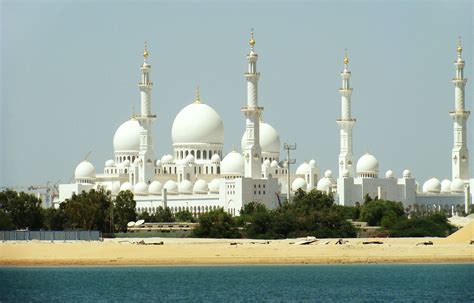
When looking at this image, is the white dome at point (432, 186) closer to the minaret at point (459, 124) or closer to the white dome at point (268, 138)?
the minaret at point (459, 124)

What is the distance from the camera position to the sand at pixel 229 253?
80438mm

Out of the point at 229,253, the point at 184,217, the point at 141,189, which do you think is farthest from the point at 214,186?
the point at 229,253

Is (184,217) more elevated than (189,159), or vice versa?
(189,159)

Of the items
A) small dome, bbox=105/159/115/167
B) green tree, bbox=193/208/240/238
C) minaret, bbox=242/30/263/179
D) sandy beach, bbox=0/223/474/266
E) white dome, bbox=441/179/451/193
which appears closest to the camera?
sandy beach, bbox=0/223/474/266

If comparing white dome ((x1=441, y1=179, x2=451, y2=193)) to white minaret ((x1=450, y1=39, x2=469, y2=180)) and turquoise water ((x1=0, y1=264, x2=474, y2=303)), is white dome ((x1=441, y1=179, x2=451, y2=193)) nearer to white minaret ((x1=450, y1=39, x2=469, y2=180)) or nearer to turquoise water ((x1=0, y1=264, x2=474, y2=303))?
white minaret ((x1=450, y1=39, x2=469, y2=180))

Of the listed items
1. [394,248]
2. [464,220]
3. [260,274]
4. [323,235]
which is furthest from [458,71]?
[260,274]

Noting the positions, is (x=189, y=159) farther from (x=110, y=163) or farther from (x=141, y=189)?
(x=110, y=163)

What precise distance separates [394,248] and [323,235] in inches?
670

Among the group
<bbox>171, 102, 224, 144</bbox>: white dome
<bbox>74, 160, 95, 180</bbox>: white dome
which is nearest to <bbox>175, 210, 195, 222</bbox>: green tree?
<bbox>171, 102, 224, 144</bbox>: white dome

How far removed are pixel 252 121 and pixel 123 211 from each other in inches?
978

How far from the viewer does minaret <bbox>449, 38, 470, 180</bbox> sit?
145750 millimetres

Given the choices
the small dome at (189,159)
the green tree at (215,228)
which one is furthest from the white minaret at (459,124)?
the green tree at (215,228)

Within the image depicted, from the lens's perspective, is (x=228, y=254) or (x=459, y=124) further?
(x=459, y=124)

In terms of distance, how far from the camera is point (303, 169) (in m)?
160
